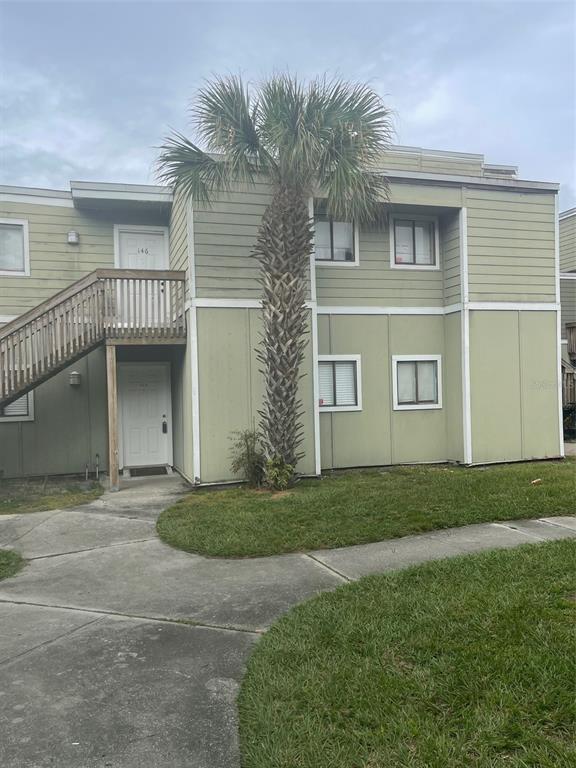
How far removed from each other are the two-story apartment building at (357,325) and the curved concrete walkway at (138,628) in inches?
156

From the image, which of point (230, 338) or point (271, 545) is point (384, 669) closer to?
point (271, 545)

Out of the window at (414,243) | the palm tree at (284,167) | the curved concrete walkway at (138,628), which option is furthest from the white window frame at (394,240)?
the curved concrete walkway at (138,628)

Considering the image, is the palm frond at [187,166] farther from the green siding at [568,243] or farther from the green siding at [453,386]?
the green siding at [568,243]

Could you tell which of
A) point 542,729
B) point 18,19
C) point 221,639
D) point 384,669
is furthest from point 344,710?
point 18,19

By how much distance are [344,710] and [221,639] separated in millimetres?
1247

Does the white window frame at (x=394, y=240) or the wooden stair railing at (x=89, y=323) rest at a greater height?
the white window frame at (x=394, y=240)

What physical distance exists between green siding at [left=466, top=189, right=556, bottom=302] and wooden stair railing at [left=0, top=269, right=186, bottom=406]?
5.69m

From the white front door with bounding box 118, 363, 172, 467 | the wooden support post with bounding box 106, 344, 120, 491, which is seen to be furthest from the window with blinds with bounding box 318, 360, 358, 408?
the wooden support post with bounding box 106, 344, 120, 491

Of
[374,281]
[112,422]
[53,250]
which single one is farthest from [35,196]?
[374,281]

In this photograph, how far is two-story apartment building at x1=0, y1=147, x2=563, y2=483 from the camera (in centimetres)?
1035

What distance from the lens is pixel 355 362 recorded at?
10.9 meters

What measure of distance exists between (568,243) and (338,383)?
1320cm

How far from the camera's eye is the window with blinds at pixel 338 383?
10.7 metres

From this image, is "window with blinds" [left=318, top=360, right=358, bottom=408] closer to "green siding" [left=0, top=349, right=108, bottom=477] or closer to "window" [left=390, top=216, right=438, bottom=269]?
"window" [left=390, top=216, right=438, bottom=269]
